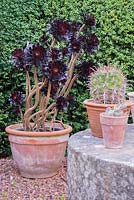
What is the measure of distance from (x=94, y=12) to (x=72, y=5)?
0.27 metres

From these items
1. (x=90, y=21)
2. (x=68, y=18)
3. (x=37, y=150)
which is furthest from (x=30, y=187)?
(x=68, y=18)

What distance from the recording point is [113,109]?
→ 2.94 m

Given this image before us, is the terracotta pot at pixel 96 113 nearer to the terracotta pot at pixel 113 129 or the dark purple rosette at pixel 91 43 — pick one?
the terracotta pot at pixel 113 129

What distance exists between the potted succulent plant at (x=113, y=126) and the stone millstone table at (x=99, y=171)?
0.05 meters

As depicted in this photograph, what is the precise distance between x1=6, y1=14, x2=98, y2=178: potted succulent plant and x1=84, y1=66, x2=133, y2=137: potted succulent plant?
651mm

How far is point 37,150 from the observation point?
13.1 feet

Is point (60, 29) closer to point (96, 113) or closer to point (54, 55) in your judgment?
point (54, 55)

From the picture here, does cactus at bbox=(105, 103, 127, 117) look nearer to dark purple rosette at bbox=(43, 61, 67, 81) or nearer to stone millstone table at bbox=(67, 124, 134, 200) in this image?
stone millstone table at bbox=(67, 124, 134, 200)

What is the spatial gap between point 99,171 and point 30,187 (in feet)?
4.46

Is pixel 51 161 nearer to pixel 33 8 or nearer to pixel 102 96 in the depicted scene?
pixel 102 96

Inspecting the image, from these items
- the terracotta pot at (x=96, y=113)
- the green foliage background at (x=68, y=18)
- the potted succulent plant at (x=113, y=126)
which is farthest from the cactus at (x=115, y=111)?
the green foliage background at (x=68, y=18)

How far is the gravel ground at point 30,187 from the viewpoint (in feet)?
12.4

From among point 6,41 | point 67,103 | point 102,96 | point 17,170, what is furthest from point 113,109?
point 6,41

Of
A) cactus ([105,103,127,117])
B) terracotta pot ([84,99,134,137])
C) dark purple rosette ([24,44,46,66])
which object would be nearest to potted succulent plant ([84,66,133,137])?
terracotta pot ([84,99,134,137])
